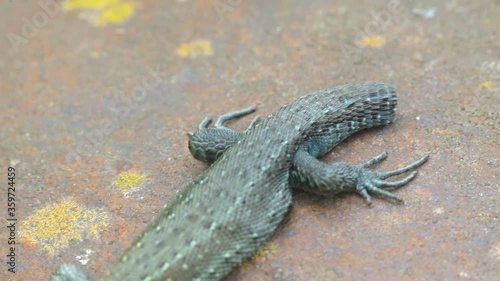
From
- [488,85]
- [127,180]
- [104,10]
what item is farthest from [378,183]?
[104,10]

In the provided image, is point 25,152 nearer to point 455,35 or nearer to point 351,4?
point 351,4

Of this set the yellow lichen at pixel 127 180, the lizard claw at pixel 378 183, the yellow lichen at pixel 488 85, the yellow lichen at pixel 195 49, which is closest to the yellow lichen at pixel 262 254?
the lizard claw at pixel 378 183

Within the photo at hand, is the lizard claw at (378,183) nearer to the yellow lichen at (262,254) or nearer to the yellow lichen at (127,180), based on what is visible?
the yellow lichen at (262,254)

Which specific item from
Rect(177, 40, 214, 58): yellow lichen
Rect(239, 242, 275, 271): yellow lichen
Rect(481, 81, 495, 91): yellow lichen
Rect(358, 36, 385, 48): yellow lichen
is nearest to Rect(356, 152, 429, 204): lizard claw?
Rect(239, 242, 275, 271): yellow lichen

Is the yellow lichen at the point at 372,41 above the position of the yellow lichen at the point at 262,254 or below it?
above

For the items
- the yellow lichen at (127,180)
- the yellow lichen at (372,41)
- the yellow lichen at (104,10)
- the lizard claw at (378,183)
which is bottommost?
the yellow lichen at (127,180)

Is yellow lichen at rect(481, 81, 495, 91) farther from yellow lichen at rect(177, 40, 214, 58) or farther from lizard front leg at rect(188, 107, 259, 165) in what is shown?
yellow lichen at rect(177, 40, 214, 58)
